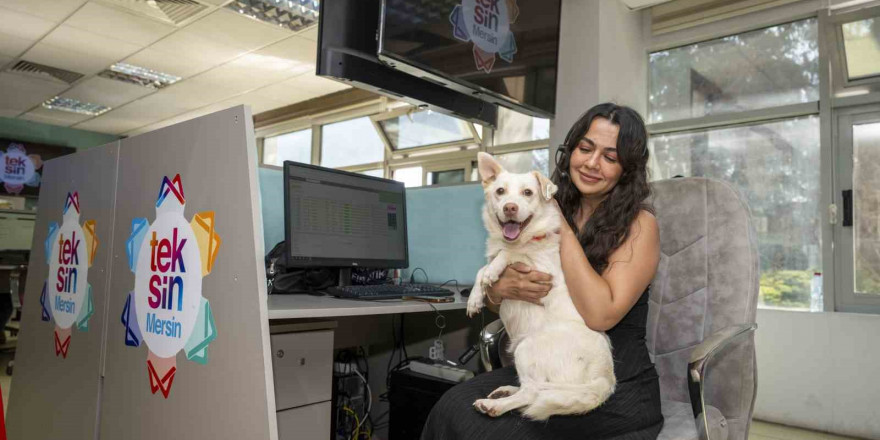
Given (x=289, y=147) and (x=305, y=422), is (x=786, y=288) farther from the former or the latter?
(x=289, y=147)

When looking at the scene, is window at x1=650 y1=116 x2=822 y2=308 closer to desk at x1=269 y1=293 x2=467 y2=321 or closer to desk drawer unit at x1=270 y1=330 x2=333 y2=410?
desk at x1=269 y1=293 x2=467 y2=321

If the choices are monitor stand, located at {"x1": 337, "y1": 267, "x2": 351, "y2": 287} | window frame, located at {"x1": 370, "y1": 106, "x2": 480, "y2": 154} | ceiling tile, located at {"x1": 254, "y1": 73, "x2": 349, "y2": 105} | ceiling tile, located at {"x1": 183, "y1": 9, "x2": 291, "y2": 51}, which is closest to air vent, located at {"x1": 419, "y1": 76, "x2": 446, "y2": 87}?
monitor stand, located at {"x1": 337, "y1": 267, "x2": 351, "y2": 287}

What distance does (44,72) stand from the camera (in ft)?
19.7

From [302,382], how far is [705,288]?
114 cm

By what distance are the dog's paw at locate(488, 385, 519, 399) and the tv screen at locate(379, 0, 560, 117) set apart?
1.44 metres

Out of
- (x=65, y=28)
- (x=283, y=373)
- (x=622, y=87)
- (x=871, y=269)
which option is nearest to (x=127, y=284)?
(x=283, y=373)

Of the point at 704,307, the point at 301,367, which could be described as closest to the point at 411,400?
the point at 301,367

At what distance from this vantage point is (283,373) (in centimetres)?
146

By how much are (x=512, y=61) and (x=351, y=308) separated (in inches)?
73.4

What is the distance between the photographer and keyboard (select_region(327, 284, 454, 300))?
5.50ft

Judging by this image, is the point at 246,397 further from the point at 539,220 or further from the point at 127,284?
the point at 539,220

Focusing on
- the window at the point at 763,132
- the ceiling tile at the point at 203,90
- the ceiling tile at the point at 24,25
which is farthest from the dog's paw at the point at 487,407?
the ceiling tile at the point at 203,90

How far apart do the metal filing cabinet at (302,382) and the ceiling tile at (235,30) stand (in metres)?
3.75

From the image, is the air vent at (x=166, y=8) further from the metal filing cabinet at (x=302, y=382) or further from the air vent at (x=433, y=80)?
the metal filing cabinet at (x=302, y=382)
